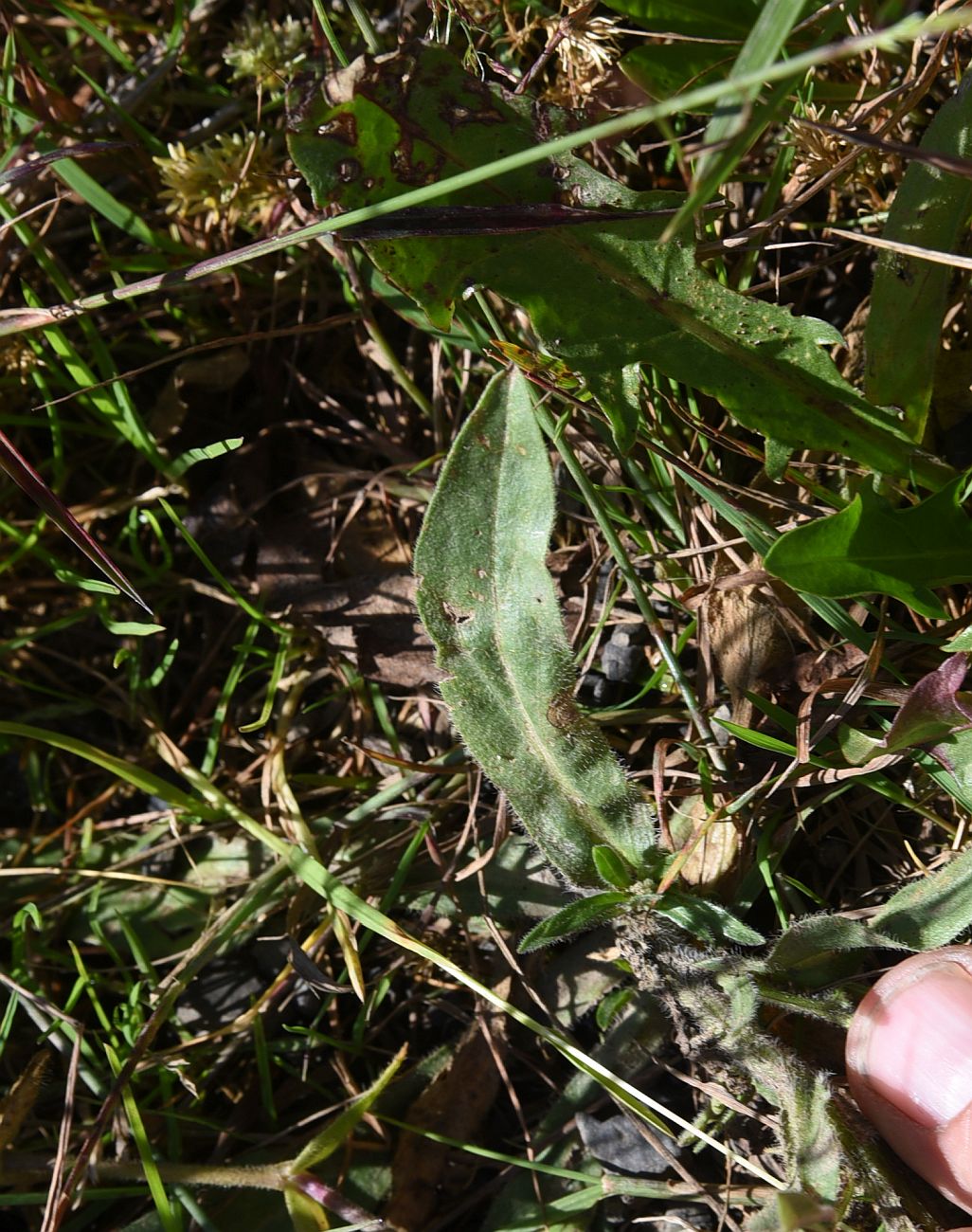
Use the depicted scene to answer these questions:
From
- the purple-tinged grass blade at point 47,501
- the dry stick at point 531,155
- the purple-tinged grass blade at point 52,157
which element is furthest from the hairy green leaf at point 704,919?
the purple-tinged grass blade at point 52,157

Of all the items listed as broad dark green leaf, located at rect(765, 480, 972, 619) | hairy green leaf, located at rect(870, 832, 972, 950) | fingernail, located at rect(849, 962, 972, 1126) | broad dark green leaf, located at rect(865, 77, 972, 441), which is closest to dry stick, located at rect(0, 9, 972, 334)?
broad dark green leaf, located at rect(865, 77, 972, 441)

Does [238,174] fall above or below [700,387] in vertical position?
above

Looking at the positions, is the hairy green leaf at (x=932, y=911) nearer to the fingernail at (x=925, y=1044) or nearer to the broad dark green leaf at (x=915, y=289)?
the fingernail at (x=925, y=1044)

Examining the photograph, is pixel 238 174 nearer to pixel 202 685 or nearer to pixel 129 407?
pixel 129 407

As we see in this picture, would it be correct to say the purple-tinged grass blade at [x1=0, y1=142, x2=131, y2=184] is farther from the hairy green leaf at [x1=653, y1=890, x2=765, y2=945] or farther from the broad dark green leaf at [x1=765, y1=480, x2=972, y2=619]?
the hairy green leaf at [x1=653, y1=890, x2=765, y2=945]

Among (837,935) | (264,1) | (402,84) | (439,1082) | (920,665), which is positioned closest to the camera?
(402,84)

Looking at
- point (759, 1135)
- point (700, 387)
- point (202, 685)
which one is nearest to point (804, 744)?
point (700, 387)

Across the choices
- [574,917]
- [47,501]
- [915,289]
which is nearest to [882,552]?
[915,289]
